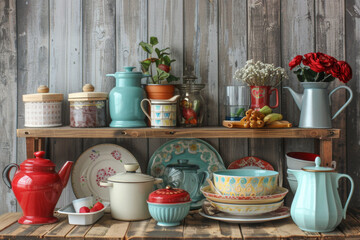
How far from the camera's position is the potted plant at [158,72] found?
71.4 inches

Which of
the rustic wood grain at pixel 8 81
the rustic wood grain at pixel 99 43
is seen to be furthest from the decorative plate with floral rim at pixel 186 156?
the rustic wood grain at pixel 8 81

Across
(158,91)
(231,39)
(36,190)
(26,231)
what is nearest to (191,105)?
(158,91)

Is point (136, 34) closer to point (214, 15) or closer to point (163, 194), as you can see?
point (214, 15)

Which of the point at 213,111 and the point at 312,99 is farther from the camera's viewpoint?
the point at 213,111

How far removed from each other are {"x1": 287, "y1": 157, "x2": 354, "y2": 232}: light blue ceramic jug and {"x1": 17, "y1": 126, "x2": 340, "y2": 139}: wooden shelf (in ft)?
0.55

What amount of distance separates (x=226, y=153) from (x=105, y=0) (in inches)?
33.9

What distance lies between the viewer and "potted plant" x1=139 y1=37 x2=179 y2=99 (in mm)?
1812

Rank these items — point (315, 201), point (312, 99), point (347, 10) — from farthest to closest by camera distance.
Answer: point (347, 10)
point (312, 99)
point (315, 201)

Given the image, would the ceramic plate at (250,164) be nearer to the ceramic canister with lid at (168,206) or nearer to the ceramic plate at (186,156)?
the ceramic plate at (186,156)

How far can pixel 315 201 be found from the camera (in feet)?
5.01

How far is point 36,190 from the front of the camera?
1.64 metres

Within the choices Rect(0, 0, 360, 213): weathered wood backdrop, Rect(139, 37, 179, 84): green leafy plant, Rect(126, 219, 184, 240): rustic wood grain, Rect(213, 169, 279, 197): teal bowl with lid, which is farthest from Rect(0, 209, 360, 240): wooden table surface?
Rect(139, 37, 179, 84): green leafy plant

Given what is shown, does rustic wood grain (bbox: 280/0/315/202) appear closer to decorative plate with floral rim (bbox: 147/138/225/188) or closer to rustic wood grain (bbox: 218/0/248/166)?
rustic wood grain (bbox: 218/0/248/166)

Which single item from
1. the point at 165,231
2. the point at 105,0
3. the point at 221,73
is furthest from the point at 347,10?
the point at 165,231
